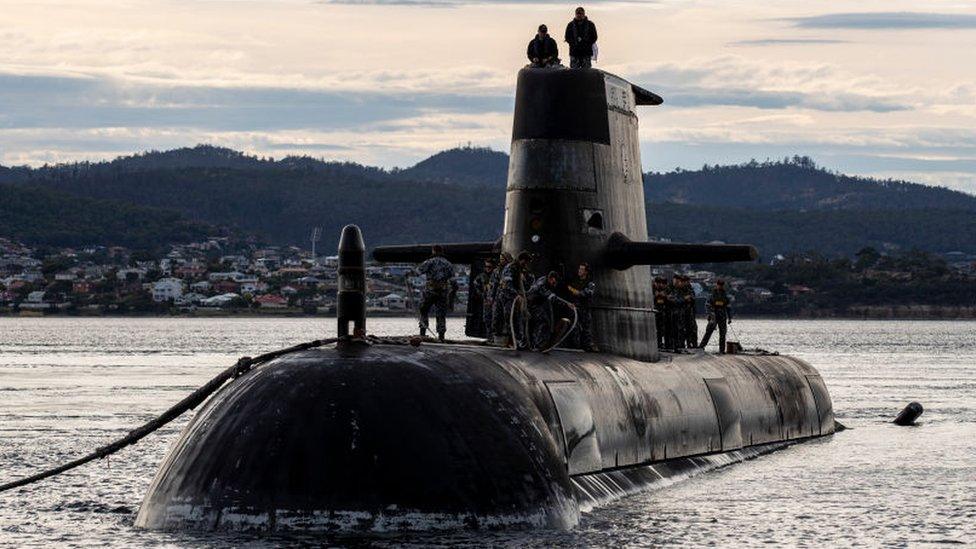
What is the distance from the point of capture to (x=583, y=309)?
23.0 meters

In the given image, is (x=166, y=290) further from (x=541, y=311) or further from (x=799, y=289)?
(x=541, y=311)

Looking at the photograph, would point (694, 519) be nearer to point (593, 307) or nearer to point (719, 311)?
point (593, 307)

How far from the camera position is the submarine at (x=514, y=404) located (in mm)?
15164

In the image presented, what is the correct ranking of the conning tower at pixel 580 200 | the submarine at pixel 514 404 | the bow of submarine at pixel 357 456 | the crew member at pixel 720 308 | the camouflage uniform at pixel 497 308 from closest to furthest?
the bow of submarine at pixel 357 456 < the submarine at pixel 514 404 < the camouflage uniform at pixel 497 308 < the conning tower at pixel 580 200 < the crew member at pixel 720 308

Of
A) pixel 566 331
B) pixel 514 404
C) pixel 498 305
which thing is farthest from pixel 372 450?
pixel 566 331

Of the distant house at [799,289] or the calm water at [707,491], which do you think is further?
the distant house at [799,289]

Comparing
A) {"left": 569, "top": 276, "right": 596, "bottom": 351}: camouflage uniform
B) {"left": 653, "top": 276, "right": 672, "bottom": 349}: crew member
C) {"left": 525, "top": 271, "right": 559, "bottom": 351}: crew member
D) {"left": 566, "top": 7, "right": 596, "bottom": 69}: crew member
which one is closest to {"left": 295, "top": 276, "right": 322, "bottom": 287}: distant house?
{"left": 653, "top": 276, "right": 672, "bottom": 349}: crew member

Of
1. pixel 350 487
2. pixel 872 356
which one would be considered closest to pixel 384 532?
pixel 350 487

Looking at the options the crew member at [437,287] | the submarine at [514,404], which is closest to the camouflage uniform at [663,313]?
the submarine at [514,404]

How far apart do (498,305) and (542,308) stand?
60 cm

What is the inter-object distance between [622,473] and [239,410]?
672 cm

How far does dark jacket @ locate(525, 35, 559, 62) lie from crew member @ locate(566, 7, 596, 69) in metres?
0.66

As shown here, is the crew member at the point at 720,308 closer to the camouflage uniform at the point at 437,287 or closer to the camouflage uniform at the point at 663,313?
the camouflage uniform at the point at 663,313

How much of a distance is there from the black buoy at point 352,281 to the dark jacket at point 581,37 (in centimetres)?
790
